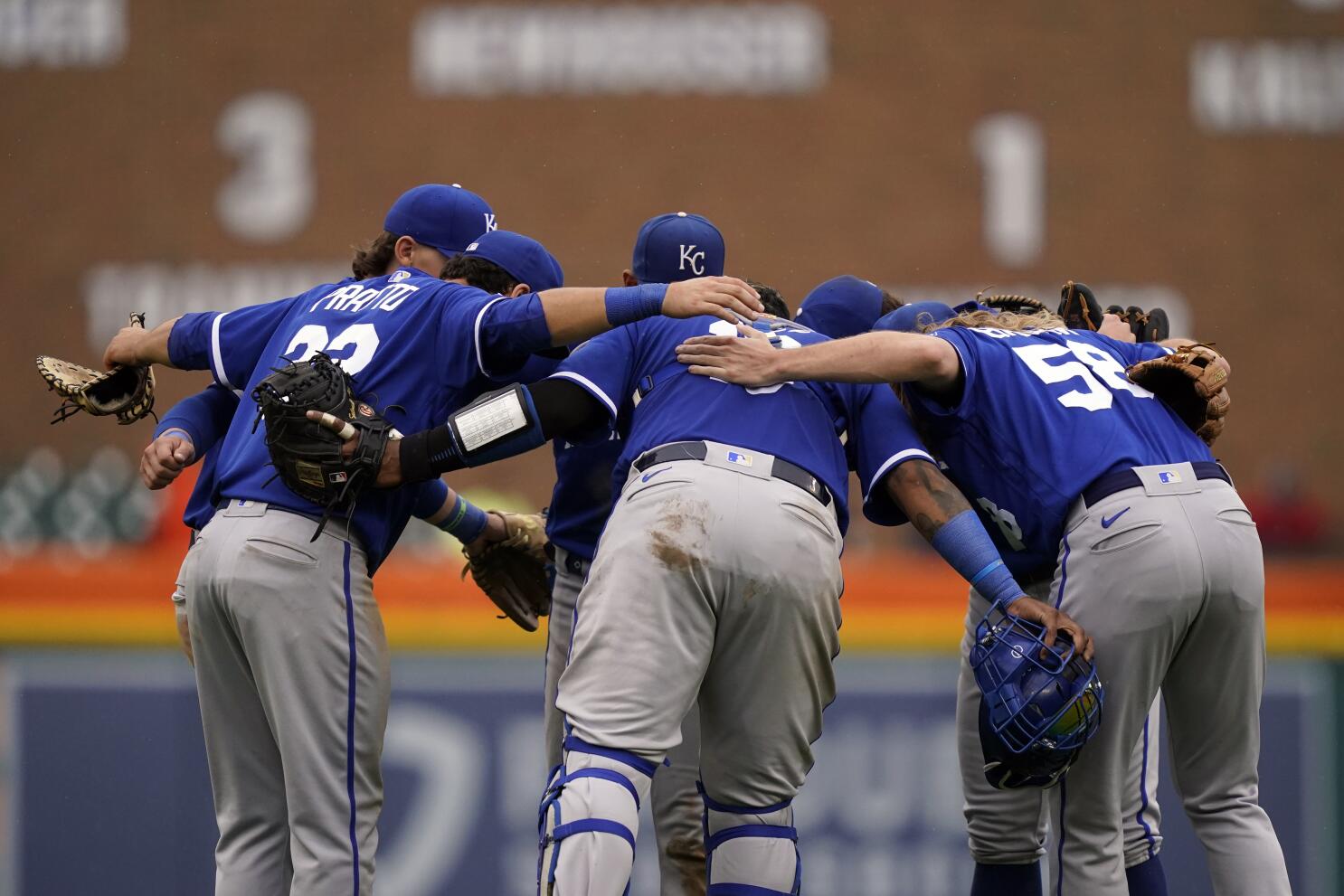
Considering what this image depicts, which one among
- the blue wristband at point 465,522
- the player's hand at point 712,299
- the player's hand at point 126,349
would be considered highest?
the player's hand at point 712,299

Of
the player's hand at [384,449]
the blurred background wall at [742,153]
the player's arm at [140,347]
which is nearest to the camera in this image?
the player's hand at [384,449]

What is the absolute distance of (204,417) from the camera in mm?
3949

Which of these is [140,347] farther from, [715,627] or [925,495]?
[925,495]

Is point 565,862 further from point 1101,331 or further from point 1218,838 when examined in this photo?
point 1101,331

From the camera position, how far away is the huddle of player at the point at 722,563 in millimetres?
3086

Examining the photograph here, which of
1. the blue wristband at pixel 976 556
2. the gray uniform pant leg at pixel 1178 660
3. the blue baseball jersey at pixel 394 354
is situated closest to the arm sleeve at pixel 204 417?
the blue baseball jersey at pixel 394 354

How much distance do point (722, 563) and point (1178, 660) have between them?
101cm

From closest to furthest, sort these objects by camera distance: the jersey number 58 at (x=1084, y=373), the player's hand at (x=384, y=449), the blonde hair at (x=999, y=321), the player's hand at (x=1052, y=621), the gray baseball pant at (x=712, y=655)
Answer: the gray baseball pant at (x=712, y=655), the player's hand at (x=1052, y=621), the player's hand at (x=384, y=449), the jersey number 58 at (x=1084, y=373), the blonde hair at (x=999, y=321)

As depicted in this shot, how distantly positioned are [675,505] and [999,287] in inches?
479

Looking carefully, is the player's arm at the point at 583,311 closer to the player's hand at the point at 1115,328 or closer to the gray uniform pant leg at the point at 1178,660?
the gray uniform pant leg at the point at 1178,660

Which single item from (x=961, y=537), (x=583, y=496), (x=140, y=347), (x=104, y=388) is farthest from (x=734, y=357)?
(x=104, y=388)

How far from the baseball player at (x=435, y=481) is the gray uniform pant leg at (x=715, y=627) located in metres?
0.94

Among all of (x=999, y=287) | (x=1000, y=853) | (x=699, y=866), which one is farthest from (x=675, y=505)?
(x=999, y=287)

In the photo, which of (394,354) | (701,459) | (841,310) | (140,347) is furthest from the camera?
(841,310)
